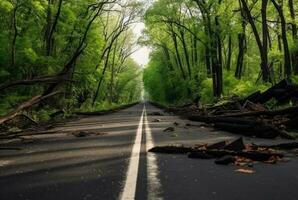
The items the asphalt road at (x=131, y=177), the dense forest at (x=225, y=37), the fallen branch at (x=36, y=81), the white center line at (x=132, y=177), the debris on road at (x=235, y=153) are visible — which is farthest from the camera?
the dense forest at (x=225, y=37)

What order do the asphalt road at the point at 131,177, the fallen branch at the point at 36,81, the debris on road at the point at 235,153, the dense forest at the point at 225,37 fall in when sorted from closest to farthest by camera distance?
1. the asphalt road at the point at 131,177
2. the debris on road at the point at 235,153
3. the fallen branch at the point at 36,81
4. the dense forest at the point at 225,37

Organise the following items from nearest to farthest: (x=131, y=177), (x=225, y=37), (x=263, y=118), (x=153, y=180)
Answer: (x=153, y=180), (x=131, y=177), (x=263, y=118), (x=225, y=37)

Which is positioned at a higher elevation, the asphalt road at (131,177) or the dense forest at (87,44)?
the dense forest at (87,44)

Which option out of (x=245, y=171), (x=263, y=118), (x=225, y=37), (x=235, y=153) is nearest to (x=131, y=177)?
(x=245, y=171)

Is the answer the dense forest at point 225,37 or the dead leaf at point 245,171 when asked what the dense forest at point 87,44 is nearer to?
the dense forest at point 225,37

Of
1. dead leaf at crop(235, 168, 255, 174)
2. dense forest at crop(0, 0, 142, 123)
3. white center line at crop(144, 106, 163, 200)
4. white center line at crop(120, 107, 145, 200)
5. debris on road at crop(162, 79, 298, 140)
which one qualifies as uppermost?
dense forest at crop(0, 0, 142, 123)

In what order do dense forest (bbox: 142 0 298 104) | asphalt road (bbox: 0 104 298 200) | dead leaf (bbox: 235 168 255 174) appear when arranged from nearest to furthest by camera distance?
asphalt road (bbox: 0 104 298 200)
dead leaf (bbox: 235 168 255 174)
dense forest (bbox: 142 0 298 104)

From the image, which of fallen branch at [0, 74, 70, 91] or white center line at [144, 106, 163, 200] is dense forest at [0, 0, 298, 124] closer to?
fallen branch at [0, 74, 70, 91]

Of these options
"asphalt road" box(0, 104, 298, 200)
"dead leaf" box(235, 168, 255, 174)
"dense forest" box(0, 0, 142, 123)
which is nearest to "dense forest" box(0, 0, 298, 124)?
"dense forest" box(0, 0, 142, 123)

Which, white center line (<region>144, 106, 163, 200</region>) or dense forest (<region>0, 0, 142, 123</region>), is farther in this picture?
dense forest (<region>0, 0, 142, 123</region>)

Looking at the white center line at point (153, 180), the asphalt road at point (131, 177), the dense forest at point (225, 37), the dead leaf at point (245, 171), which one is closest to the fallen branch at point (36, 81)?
the asphalt road at point (131, 177)

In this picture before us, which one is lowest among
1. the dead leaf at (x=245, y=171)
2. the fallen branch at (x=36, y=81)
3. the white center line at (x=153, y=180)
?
the dead leaf at (x=245, y=171)

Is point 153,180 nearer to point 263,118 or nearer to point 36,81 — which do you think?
point 36,81

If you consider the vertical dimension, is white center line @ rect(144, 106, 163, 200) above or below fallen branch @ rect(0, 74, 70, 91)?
below
